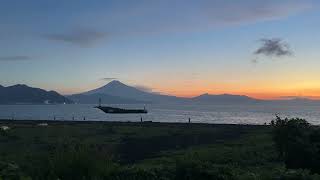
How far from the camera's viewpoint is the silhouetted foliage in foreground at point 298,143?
21.2 meters

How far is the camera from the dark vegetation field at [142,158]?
14000mm

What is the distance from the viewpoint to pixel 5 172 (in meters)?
13.2

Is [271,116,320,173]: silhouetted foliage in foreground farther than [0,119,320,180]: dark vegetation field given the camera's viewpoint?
Yes

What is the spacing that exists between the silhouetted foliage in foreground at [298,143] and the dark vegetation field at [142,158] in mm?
305

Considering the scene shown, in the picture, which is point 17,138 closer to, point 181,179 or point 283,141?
point 283,141

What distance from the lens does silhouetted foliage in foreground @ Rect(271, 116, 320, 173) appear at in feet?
69.7

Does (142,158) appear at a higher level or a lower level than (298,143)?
lower

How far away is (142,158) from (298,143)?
16475 mm

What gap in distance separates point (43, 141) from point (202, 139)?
16114mm

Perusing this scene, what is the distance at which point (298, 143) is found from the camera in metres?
22.0

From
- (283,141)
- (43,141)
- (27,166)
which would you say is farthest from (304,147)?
(43,141)

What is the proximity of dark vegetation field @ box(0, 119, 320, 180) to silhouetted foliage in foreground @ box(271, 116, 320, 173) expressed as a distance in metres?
0.31

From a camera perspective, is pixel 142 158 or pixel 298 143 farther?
pixel 142 158

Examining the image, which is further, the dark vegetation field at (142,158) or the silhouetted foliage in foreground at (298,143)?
the silhouetted foliage in foreground at (298,143)
